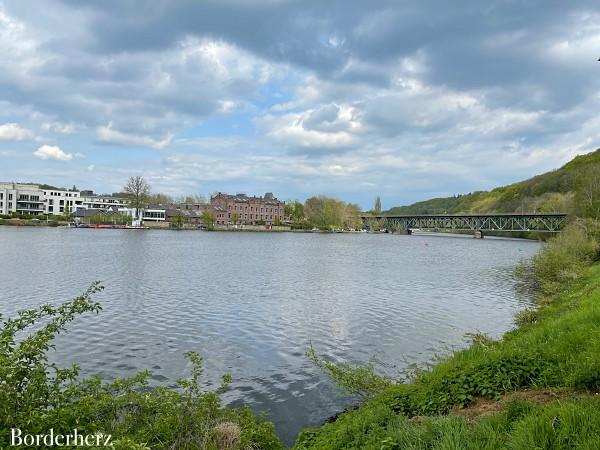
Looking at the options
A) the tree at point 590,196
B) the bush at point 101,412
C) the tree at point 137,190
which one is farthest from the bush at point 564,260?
the tree at point 137,190

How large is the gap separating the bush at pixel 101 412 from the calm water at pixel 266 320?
2624 mm

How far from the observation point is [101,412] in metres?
Answer: 9.51

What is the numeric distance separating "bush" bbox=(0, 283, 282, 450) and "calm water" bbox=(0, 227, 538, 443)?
262 cm

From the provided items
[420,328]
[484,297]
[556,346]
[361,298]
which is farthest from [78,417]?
[484,297]

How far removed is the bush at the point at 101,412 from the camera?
7.89 meters

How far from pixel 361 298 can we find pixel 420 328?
30.2ft

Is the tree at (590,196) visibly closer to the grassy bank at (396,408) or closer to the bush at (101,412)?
the grassy bank at (396,408)

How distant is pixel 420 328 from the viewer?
78.5ft

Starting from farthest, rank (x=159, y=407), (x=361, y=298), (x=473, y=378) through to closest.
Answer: (x=361, y=298) < (x=473, y=378) < (x=159, y=407)

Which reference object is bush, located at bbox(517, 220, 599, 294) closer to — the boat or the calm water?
the calm water

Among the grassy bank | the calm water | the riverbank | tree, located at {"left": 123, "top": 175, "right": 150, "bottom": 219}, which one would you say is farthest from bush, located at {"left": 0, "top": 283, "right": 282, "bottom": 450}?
tree, located at {"left": 123, "top": 175, "right": 150, "bottom": 219}

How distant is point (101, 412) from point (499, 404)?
8203 mm

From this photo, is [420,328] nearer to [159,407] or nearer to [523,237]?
[159,407]

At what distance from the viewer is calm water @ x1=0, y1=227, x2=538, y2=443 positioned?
640 inches
